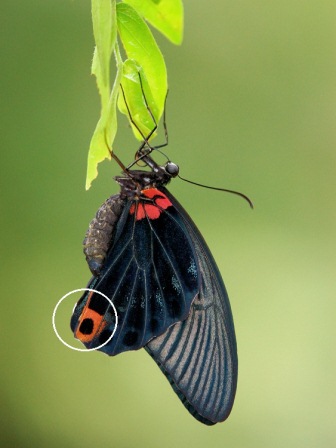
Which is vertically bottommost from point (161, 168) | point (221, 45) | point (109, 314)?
point (109, 314)

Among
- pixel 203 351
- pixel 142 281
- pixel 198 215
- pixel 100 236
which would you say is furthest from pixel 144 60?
pixel 198 215

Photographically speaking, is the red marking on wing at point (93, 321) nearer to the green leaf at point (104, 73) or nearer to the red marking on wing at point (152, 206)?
the red marking on wing at point (152, 206)

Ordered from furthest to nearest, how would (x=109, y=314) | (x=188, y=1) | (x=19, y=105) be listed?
(x=188, y=1) < (x=19, y=105) < (x=109, y=314)

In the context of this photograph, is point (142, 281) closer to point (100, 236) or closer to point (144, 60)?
point (100, 236)

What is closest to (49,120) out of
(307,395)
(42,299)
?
(42,299)

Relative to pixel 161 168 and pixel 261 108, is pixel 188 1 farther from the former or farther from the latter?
pixel 161 168

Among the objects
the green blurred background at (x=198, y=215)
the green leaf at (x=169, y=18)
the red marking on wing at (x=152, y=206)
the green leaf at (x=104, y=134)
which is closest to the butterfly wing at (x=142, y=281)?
the red marking on wing at (x=152, y=206)

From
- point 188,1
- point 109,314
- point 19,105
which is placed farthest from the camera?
point 188,1
